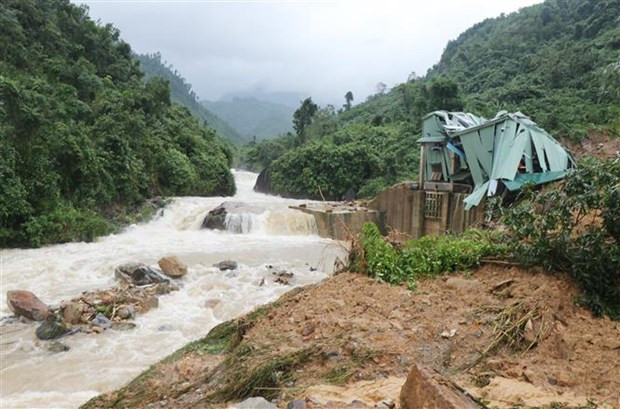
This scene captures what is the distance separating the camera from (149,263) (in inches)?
415

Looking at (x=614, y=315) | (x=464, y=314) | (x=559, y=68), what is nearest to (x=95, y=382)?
(x=464, y=314)

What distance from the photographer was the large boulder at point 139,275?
852cm

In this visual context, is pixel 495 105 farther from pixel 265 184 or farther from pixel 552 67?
pixel 265 184

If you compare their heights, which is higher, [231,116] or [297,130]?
[231,116]

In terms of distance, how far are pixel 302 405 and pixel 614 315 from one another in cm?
293

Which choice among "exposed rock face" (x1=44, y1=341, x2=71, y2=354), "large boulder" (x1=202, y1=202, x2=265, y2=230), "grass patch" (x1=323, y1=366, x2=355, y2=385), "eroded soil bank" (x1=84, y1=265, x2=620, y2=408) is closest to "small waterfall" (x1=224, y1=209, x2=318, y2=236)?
"large boulder" (x1=202, y1=202, x2=265, y2=230)

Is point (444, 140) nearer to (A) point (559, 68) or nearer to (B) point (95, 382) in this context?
(B) point (95, 382)

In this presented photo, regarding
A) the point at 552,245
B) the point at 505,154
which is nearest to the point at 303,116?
the point at 505,154

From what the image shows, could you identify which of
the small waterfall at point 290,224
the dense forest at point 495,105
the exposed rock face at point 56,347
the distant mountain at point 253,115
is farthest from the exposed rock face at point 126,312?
the distant mountain at point 253,115

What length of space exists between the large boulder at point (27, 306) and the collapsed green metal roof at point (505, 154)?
10266 mm

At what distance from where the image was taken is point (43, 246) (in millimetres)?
11695

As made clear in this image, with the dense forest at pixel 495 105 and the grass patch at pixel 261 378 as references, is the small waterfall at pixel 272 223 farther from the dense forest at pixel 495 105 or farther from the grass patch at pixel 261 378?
the grass patch at pixel 261 378

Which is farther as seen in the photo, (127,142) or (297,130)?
(297,130)

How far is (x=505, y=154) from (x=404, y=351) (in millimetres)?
9741
